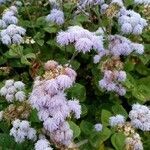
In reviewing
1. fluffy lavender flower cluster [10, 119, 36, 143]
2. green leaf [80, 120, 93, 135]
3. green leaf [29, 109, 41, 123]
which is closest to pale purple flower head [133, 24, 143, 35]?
green leaf [80, 120, 93, 135]

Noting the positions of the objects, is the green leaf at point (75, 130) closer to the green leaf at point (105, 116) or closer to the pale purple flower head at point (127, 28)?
the green leaf at point (105, 116)

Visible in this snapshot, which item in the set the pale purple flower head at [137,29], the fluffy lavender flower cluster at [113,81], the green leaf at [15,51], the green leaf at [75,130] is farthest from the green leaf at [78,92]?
the pale purple flower head at [137,29]

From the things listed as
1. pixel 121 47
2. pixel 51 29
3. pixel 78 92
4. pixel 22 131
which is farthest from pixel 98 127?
pixel 51 29

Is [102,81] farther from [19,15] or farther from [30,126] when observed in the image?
[19,15]

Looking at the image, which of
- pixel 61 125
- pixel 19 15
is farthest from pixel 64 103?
pixel 19 15

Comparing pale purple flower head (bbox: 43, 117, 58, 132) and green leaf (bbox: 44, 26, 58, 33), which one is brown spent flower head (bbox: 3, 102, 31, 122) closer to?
pale purple flower head (bbox: 43, 117, 58, 132)

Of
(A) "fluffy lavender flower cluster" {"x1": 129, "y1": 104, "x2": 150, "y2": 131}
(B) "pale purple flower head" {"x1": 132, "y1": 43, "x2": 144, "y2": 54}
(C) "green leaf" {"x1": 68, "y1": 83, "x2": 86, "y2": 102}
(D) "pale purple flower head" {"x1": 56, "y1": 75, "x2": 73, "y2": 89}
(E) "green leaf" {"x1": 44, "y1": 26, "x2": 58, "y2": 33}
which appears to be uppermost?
(D) "pale purple flower head" {"x1": 56, "y1": 75, "x2": 73, "y2": 89}

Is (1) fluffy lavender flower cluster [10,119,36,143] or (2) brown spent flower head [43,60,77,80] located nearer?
(2) brown spent flower head [43,60,77,80]

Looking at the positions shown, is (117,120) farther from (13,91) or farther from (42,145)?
(13,91)
